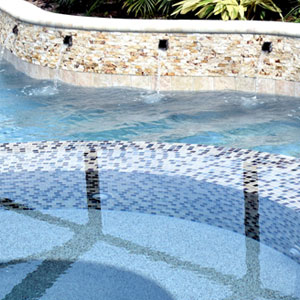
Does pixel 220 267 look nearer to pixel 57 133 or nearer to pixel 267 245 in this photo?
pixel 267 245

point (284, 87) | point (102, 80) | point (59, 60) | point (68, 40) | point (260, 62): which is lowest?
point (102, 80)

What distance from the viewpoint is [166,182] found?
21.7ft

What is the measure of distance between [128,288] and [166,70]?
7.06 m

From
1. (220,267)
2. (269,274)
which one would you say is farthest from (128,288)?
(269,274)

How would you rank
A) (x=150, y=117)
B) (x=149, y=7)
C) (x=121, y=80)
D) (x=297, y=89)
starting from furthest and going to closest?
(x=149, y=7)
(x=121, y=80)
(x=297, y=89)
(x=150, y=117)

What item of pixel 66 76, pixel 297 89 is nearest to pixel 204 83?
pixel 297 89

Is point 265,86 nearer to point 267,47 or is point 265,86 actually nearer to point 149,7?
point 267,47

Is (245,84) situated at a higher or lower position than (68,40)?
lower

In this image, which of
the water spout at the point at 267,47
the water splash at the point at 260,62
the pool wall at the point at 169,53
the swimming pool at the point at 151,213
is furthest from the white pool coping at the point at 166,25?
the swimming pool at the point at 151,213

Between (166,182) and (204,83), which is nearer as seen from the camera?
(166,182)

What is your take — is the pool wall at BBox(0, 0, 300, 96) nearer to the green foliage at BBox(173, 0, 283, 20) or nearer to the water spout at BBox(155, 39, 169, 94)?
the water spout at BBox(155, 39, 169, 94)

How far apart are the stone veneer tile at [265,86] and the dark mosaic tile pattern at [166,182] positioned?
3749 millimetres

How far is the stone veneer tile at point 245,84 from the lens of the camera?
429 inches

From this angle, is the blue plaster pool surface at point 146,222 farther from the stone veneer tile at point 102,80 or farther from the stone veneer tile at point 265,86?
the stone veneer tile at point 102,80
